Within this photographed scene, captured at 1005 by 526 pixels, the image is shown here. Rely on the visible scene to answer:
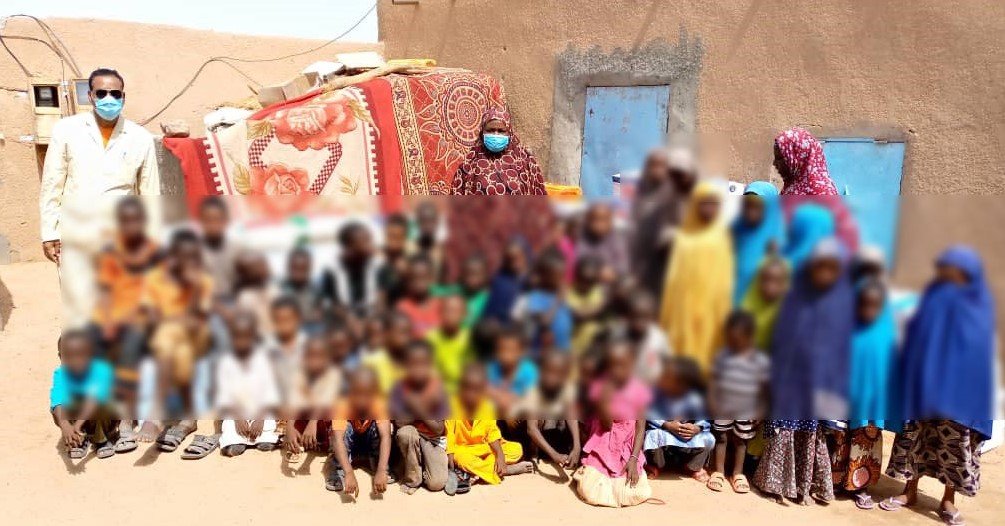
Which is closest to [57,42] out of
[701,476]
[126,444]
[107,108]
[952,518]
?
[107,108]

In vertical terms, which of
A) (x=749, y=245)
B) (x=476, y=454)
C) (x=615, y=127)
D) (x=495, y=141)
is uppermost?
(x=615, y=127)

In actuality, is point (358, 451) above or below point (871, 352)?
below

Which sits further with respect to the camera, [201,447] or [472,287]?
[201,447]

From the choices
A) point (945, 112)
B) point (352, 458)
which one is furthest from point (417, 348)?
point (945, 112)

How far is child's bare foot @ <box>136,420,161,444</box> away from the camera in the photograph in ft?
11.2

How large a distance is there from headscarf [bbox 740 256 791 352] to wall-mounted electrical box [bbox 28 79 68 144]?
714 centimetres

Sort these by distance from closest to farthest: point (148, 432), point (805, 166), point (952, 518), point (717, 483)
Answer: point (805, 166) → point (952, 518) → point (717, 483) → point (148, 432)

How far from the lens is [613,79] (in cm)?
494

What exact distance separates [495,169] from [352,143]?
5.34ft

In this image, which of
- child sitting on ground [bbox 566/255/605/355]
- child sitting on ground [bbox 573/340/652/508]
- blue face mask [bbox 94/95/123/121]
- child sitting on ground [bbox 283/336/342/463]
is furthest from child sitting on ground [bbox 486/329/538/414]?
blue face mask [bbox 94/95/123/121]

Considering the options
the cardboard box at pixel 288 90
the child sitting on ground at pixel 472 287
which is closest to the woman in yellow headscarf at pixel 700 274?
the child sitting on ground at pixel 472 287

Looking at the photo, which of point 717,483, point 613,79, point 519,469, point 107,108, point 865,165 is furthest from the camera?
point 613,79

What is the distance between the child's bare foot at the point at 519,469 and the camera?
3.24 metres

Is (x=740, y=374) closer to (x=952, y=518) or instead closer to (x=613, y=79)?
(x=952, y=518)
